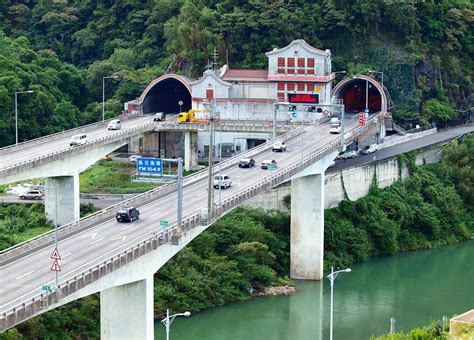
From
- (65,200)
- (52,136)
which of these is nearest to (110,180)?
(52,136)

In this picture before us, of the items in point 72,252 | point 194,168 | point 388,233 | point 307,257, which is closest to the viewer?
point 72,252

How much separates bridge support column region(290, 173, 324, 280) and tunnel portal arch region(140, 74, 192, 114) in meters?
23.8

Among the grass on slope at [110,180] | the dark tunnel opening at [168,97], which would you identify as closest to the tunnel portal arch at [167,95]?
the dark tunnel opening at [168,97]

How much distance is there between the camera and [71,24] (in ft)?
409

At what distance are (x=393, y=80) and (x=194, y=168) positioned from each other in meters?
21.8

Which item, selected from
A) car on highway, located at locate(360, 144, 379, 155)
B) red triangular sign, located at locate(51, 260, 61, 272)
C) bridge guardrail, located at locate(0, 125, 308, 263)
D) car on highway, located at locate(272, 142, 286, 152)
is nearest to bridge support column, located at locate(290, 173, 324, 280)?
car on highway, located at locate(272, 142, 286, 152)

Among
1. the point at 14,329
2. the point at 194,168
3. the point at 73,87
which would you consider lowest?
the point at 14,329

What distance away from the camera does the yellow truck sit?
100m

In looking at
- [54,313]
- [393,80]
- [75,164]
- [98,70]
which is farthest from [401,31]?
[54,313]

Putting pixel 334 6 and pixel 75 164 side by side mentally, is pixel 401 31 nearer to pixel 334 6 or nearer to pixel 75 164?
pixel 334 6

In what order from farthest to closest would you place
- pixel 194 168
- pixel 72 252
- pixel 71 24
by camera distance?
pixel 71 24
pixel 194 168
pixel 72 252

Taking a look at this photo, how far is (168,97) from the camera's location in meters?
108

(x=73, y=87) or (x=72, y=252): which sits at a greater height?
(x=73, y=87)

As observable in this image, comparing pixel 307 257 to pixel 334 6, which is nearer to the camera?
pixel 307 257
